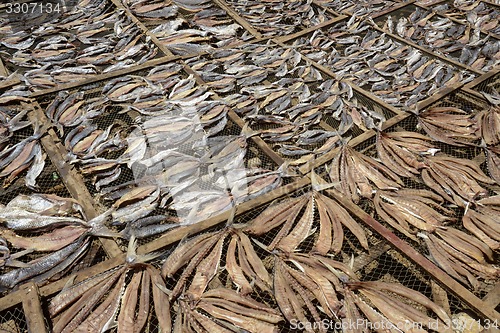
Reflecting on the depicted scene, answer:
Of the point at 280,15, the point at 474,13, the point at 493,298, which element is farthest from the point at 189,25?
the point at 493,298

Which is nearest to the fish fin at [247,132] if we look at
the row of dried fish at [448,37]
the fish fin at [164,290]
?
the fish fin at [164,290]

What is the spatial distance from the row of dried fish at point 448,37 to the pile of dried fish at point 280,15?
4.11 ft

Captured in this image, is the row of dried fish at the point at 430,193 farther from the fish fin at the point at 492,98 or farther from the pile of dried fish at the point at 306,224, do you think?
the fish fin at the point at 492,98

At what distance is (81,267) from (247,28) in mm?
4593

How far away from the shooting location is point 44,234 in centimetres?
333

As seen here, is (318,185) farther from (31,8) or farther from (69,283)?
(31,8)

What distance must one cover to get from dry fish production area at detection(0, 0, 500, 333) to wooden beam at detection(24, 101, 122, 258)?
19 mm

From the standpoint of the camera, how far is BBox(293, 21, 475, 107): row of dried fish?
5.27m

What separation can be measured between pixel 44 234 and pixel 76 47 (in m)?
3.49

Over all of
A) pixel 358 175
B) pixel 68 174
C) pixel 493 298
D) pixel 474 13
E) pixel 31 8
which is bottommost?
pixel 493 298

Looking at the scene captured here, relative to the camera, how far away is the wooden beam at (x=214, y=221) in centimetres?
315

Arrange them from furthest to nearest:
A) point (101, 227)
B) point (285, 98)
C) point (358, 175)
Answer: point (285, 98) → point (358, 175) → point (101, 227)

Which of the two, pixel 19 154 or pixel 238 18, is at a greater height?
pixel 238 18

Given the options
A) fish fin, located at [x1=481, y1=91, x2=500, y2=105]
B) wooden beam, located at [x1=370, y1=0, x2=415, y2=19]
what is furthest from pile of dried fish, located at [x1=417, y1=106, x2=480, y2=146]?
wooden beam, located at [x1=370, y1=0, x2=415, y2=19]
